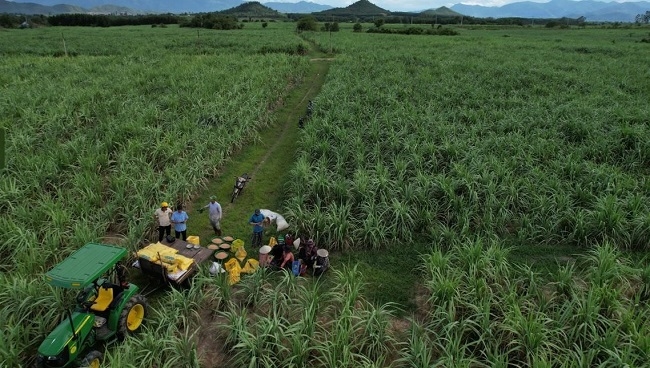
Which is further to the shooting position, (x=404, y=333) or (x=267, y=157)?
(x=267, y=157)

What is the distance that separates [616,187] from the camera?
995cm

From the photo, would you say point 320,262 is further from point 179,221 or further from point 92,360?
point 92,360

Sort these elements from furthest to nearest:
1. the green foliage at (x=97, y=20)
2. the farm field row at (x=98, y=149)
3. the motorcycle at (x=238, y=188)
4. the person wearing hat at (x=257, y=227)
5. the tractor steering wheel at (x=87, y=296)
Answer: the green foliage at (x=97, y=20), the motorcycle at (x=238, y=188), the person wearing hat at (x=257, y=227), the farm field row at (x=98, y=149), the tractor steering wheel at (x=87, y=296)

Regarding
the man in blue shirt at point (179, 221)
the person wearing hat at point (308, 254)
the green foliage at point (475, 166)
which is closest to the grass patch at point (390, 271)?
the green foliage at point (475, 166)

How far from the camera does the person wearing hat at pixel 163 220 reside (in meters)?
8.54

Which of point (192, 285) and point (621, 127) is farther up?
point (621, 127)

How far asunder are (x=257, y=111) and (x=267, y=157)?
134 inches

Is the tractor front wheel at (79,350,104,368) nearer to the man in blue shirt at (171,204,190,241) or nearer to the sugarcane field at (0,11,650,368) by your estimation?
the sugarcane field at (0,11,650,368)

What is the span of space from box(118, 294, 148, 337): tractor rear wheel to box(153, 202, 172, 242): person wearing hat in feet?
8.03

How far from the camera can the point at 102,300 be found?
6.05 meters

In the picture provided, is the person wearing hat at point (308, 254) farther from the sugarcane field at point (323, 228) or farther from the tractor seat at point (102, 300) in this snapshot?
the tractor seat at point (102, 300)

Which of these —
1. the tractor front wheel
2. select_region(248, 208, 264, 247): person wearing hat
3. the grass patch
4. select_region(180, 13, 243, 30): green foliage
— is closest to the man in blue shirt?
select_region(248, 208, 264, 247): person wearing hat

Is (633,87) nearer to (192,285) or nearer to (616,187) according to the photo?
(616,187)

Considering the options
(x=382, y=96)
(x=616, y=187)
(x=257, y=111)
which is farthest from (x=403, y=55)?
(x=616, y=187)
